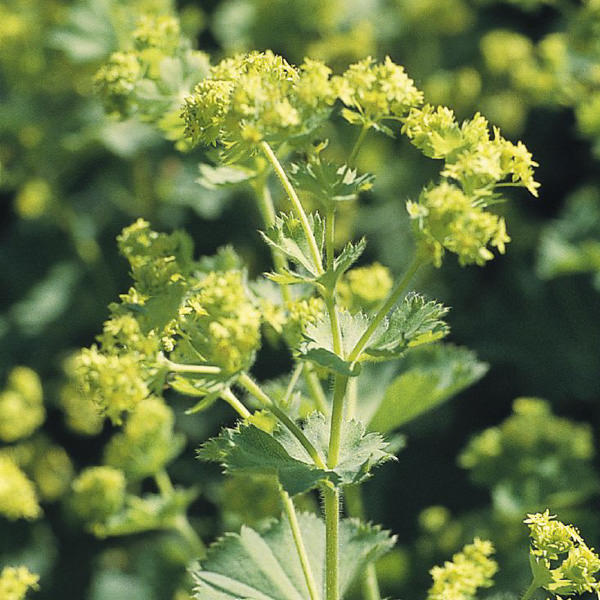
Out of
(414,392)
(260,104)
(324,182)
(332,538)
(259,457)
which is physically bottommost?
(332,538)

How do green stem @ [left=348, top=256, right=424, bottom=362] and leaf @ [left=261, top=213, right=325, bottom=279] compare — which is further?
leaf @ [left=261, top=213, right=325, bottom=279]

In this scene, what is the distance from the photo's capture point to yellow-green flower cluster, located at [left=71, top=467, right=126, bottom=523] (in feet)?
10.5

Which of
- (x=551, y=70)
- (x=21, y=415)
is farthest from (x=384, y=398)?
(x=551, y=70)

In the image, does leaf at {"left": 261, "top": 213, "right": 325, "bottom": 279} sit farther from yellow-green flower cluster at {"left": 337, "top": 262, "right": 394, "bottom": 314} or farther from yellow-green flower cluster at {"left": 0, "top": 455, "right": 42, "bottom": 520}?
yellow-green flower cluster at {"left": 0, "top": 455, "right": 42, "bottom": 520}

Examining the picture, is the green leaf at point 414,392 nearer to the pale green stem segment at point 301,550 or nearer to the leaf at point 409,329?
the pale green stem segment at point 301,550

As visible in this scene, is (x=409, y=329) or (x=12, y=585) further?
(x=12, y=585)

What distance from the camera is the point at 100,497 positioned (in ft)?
10.5

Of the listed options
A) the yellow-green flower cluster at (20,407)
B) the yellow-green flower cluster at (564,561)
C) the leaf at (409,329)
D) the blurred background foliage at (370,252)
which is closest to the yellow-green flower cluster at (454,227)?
the leaf at (409,329)

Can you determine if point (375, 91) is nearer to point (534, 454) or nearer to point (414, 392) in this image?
point (414, 392)

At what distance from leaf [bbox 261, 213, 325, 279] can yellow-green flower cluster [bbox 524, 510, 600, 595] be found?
872 mm

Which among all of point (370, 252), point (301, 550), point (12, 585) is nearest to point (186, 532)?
point (12, 585)

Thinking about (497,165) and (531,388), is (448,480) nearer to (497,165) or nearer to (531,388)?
(531,388)

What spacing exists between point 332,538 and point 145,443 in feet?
4.23

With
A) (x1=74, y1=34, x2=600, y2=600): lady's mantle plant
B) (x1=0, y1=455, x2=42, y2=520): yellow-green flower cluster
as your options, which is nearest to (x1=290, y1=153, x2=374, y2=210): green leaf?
(x1=74, y1=34, x2=600, y2=600): lady's mantle plant
